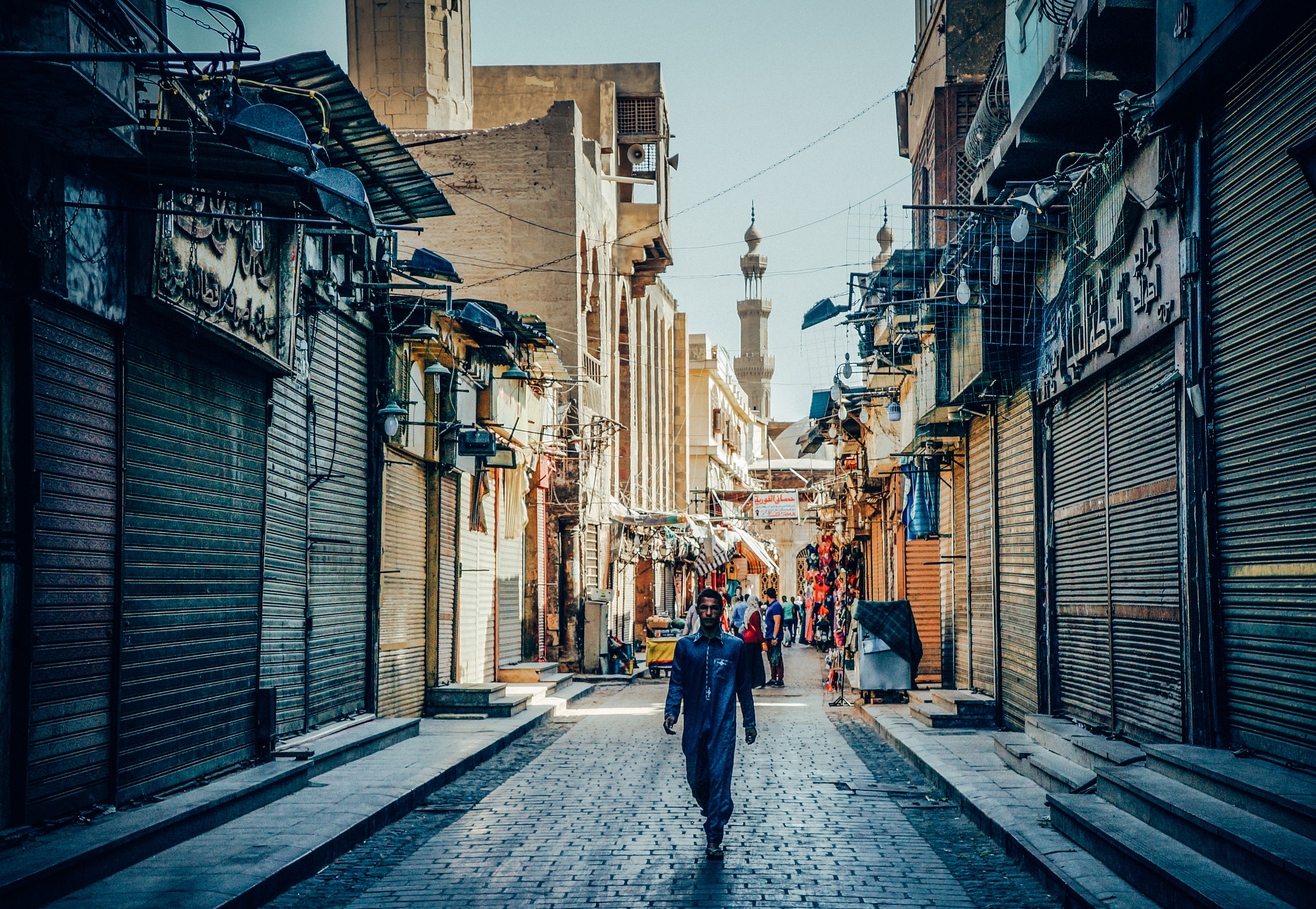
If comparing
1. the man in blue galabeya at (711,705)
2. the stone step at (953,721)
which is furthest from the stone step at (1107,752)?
the stone step at (953,721)

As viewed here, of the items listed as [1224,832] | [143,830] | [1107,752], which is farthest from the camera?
[1107,752]

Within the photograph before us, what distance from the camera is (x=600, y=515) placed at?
98.2 feet

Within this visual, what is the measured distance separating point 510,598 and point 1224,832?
18.0m

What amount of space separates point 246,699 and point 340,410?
401 cm

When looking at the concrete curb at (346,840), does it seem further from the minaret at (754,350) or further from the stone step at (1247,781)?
the minaret at (754,350)

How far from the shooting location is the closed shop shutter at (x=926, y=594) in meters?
22.7

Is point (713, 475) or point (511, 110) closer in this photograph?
point (511, 110)

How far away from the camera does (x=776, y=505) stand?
119 ft

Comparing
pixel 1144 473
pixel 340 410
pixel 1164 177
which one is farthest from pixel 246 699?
pixel 1164 177

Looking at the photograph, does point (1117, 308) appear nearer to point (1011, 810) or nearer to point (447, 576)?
point (1011, 810)

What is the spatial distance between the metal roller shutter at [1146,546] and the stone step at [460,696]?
894 cm

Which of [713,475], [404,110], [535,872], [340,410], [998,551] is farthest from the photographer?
[713,475]

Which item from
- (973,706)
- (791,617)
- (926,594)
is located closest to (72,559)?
(973,706)

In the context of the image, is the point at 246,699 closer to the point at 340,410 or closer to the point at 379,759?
the point at 379,759
